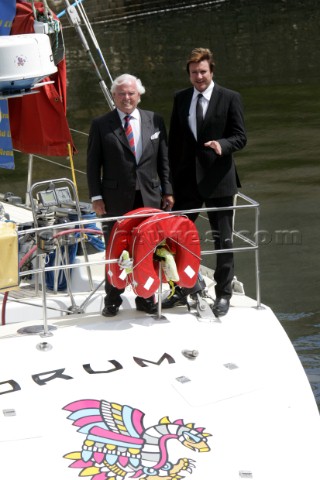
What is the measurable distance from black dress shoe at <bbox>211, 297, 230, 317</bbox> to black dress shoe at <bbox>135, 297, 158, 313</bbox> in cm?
40

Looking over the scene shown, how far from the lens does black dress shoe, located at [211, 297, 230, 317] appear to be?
21.1 feet

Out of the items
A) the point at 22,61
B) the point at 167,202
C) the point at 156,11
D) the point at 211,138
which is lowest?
the point at 167,202

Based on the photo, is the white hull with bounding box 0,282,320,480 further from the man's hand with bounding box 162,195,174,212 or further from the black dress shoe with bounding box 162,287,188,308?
the man's hand with bounding box 162,195,174,212

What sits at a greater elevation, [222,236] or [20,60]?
[20,60]

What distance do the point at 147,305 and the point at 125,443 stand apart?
4.55 ft

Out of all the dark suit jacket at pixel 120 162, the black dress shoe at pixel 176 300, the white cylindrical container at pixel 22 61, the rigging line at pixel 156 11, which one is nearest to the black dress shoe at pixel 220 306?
the black dress shoe at pixel 176 300

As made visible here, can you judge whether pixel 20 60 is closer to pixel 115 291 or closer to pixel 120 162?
pixel 120 162

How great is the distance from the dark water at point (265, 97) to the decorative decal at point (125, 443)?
9.73 ft

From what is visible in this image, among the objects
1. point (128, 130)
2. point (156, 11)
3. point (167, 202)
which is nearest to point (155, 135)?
point (128, 130)

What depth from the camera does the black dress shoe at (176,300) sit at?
6.52 metres

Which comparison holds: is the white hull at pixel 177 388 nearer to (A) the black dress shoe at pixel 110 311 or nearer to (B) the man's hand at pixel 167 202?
(A) the black dress shoe at pixel 110 311

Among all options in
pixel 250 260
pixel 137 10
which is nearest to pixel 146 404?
pixel 250 260

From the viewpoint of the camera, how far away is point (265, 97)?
70.7 ft

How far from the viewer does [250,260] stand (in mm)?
11602
